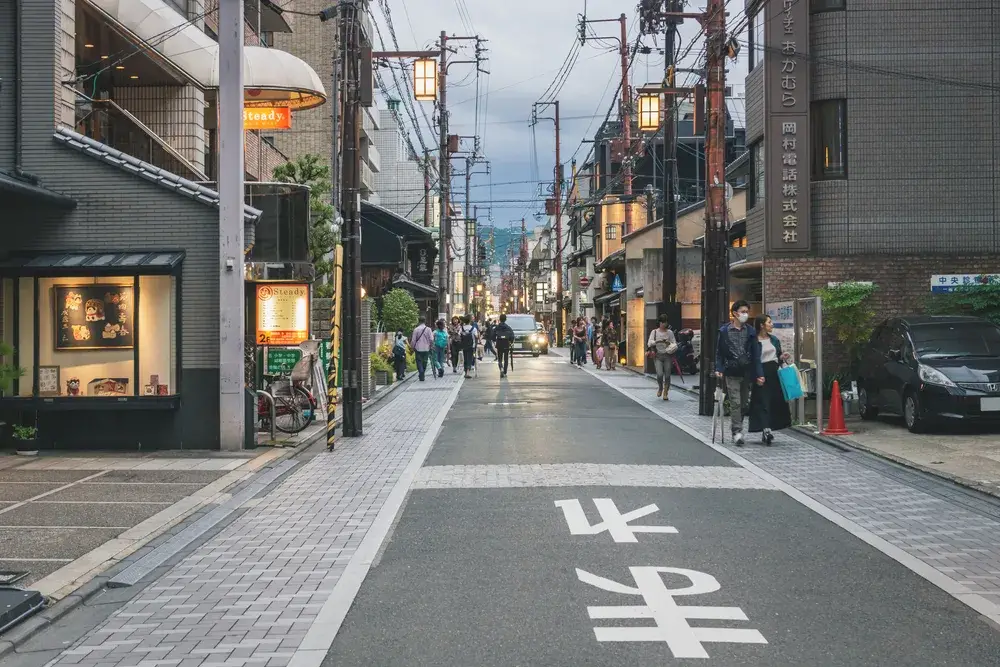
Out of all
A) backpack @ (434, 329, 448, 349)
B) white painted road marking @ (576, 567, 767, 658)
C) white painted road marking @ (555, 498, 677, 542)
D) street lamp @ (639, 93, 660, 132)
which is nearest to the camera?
white painted road marking @ (576, 567, 767, 658)

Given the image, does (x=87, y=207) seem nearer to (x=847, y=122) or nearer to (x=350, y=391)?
(x=350, y=391)

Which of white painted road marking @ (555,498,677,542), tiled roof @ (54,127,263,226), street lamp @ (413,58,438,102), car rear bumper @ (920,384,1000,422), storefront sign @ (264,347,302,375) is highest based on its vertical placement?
street lamp @ (413,58,438,102)

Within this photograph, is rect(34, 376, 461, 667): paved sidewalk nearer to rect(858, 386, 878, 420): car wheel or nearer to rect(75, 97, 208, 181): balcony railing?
rect(858, 386, 878, 420): car wheel

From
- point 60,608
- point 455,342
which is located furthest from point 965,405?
point 455,342

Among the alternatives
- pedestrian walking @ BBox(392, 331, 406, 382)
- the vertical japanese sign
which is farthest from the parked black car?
pedestrian walking @ BBox(392, 331, 406, 382)

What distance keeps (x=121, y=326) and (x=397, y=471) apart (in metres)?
5.02

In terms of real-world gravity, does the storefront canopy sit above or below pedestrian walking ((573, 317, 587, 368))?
above

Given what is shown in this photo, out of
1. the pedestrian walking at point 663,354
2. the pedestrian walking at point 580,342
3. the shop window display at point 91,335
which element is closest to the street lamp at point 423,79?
the pedestrian walking at point 663,354

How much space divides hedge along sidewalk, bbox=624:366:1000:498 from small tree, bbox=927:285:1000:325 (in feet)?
10.3

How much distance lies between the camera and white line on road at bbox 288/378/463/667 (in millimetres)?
5402

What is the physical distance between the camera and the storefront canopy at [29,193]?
506 inches

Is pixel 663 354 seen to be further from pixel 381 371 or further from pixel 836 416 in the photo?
pixel 381 371

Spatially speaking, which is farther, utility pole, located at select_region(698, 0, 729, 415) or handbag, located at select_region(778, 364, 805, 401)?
utility pole, located at select_region(698, 0, 729, 415)

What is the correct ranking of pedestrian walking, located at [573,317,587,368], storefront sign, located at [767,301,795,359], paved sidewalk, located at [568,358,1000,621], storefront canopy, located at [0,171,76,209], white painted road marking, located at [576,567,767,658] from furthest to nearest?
1. pedestrian walking, located at [573,317,587,368]
2. storefront sign, located at [767,301,795,359]
3. storefront canopy, located at [0,171,76,209]
4. paved sidewalk, located at [568,358,1000,621]
5. white painted road marking, located at [576,567,767,658]
